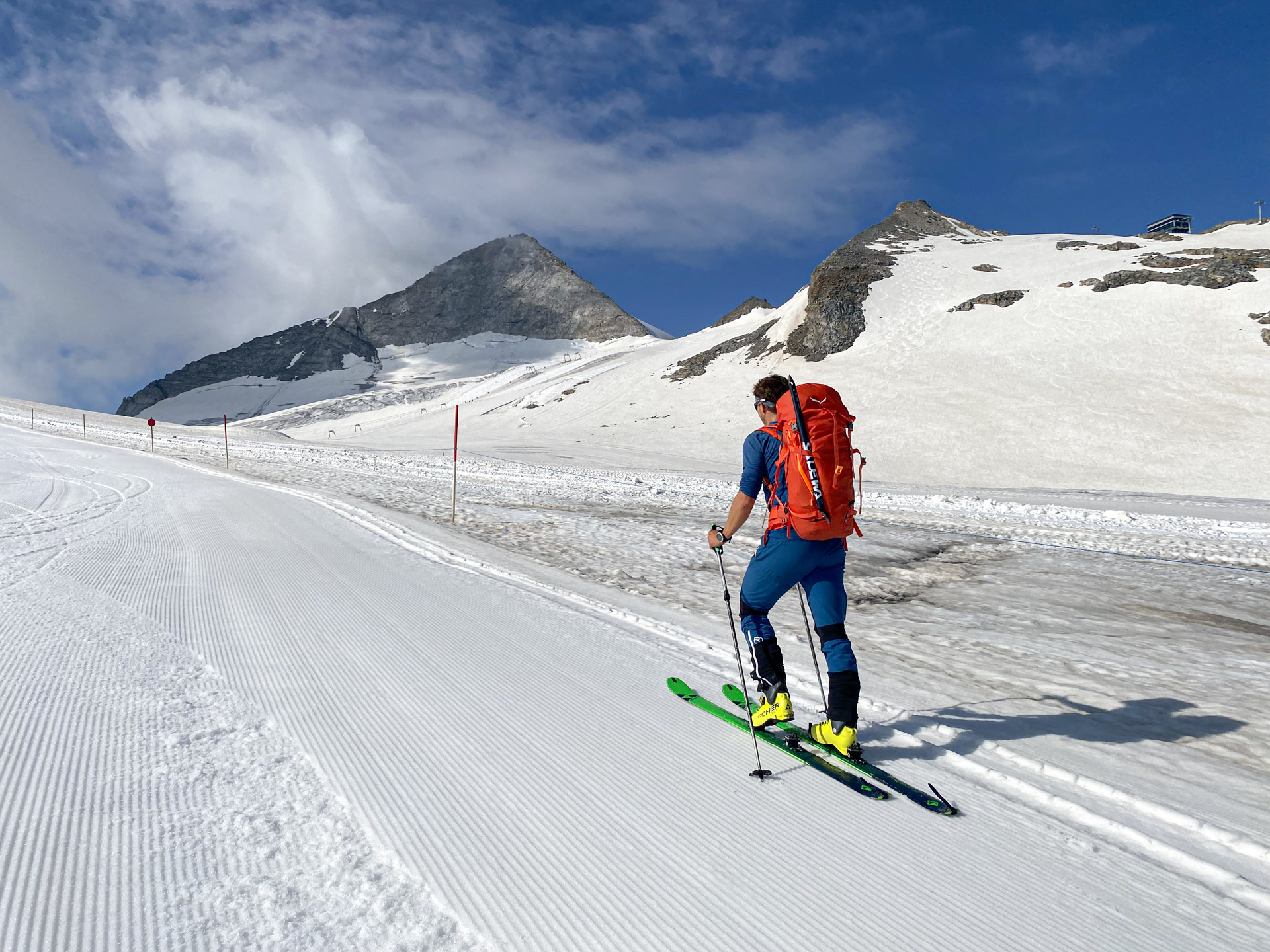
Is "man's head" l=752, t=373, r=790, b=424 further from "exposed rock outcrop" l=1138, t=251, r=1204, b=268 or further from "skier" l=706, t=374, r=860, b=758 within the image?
"exposed rock outcrop" l=1138, t=251, r=1204, b=268

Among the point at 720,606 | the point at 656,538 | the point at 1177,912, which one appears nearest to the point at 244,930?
the point at 1177,912

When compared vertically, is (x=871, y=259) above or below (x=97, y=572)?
above

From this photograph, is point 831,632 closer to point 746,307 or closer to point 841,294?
point 841,294

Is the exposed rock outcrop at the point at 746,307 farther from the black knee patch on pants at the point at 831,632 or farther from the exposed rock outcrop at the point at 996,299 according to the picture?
the black knee patch on pants at the point at 831,632

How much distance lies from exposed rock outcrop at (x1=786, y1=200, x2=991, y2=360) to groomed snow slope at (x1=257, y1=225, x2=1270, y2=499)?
1.07 metres

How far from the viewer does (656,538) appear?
10.9 meters

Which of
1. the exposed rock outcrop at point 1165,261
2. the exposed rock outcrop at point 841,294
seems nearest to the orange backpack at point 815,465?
the exposed rock outcrop at point 841,294

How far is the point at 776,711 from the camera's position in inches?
141

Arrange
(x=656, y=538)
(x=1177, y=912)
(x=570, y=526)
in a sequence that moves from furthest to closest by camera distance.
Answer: (x=570, y=526) < (x=656, y=538) < (x=1177, y=912)

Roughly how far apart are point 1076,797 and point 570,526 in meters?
9.33

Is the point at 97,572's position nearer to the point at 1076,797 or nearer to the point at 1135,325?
the point at 1076,797

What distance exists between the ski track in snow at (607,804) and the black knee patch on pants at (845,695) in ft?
1.14

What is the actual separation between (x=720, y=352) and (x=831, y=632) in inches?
2151

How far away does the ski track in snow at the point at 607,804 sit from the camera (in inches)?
86.7
